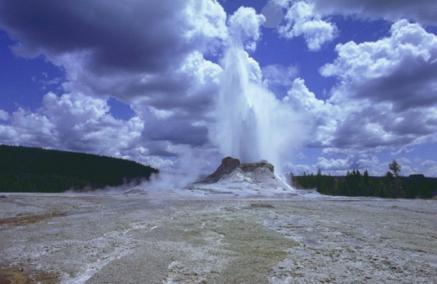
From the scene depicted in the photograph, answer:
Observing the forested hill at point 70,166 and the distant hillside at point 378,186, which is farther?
the forested hill at point 70,166

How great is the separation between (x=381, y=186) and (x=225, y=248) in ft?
245

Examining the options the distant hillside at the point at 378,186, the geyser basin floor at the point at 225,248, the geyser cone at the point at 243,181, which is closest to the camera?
the geyser basin floor at the point at 225,248

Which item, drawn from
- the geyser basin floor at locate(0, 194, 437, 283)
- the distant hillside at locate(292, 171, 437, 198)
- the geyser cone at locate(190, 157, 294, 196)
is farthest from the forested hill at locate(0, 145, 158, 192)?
the geyser basin floor at locate(0, 194, 437, 283)

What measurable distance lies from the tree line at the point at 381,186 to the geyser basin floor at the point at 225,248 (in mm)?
59304

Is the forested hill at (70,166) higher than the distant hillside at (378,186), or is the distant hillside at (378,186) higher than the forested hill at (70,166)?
the forested hill at (70,166)

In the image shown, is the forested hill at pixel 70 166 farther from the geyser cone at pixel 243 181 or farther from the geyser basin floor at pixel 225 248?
the geyser basin floor at pixel 225 248

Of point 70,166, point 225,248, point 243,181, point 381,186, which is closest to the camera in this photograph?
point 225,248

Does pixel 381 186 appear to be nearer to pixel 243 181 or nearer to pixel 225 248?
pixel 243 181

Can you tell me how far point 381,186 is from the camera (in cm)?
8481

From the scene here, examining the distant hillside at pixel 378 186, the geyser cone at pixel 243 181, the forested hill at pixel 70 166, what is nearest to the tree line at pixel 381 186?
the distant hillside at pixel 378 186

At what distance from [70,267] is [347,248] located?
1005 cm

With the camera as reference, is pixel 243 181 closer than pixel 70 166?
Yes

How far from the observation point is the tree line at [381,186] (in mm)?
83125

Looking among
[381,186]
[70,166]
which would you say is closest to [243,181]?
[381,186]
